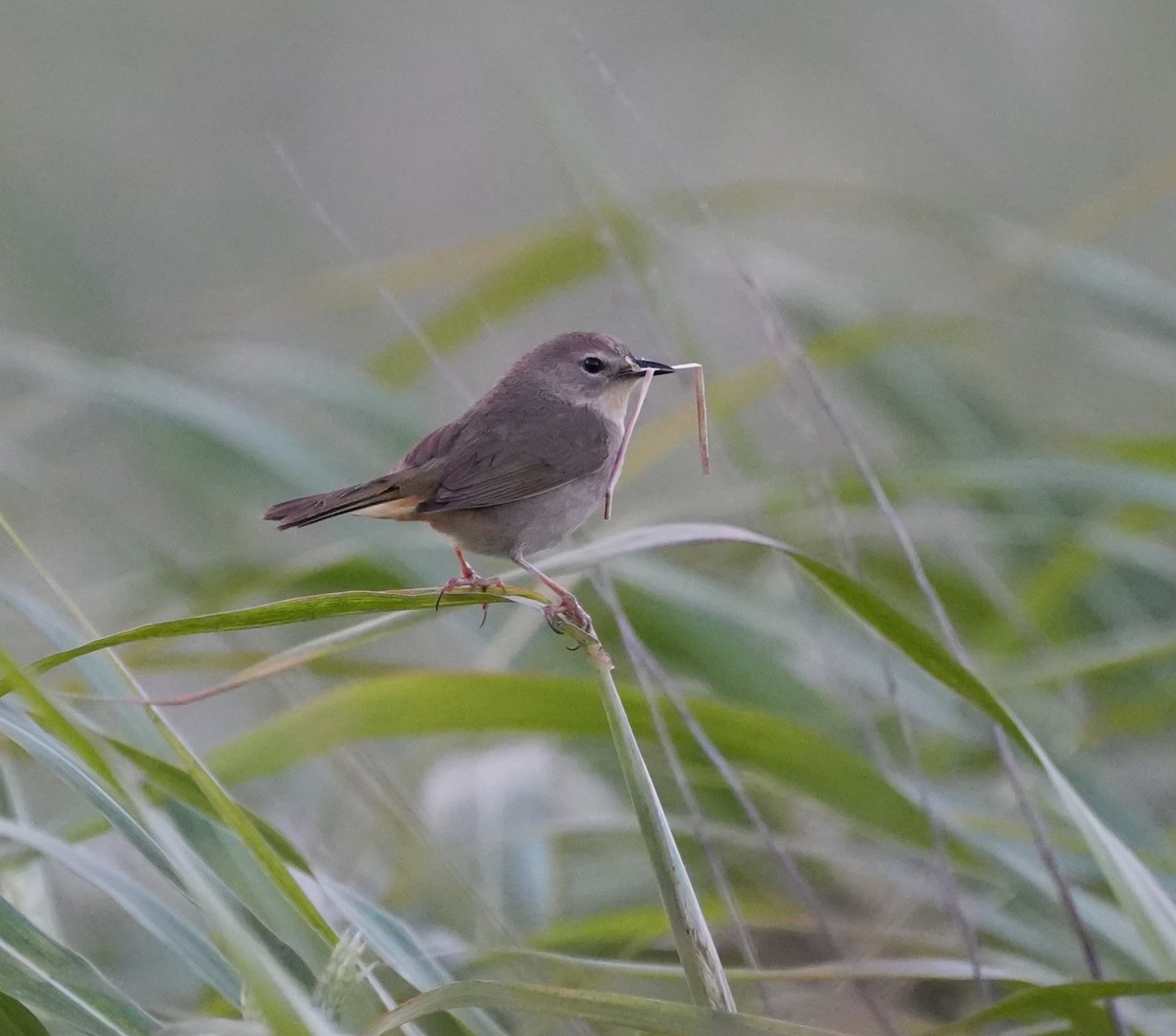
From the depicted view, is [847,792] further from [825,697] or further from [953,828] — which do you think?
[825,697]

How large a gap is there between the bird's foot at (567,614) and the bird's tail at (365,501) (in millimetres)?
324

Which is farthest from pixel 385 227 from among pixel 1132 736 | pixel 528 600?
pixel 528 600

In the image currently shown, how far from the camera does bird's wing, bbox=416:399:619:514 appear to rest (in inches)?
82.7

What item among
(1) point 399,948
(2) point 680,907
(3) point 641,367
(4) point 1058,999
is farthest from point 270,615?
(3) point 641,367

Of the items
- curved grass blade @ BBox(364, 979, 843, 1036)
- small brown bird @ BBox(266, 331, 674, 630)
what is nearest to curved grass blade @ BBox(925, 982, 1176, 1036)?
curved grass blade @ BBox(364, 979, 843, 1036)

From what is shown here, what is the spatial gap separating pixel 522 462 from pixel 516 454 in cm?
2

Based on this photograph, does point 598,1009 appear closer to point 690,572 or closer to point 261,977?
point 261,977

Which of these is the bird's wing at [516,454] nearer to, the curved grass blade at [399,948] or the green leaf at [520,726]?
the green leaf at [520,726]

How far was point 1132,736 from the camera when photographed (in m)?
2.69

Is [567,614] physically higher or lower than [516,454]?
lower

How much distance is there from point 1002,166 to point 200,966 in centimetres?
675

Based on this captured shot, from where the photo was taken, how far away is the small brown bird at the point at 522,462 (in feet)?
6.82

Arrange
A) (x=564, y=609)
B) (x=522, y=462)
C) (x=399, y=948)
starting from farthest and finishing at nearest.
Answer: (x=522, y=462), (x=564, y=609), (x=399, y=948)

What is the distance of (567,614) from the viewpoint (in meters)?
1.83
